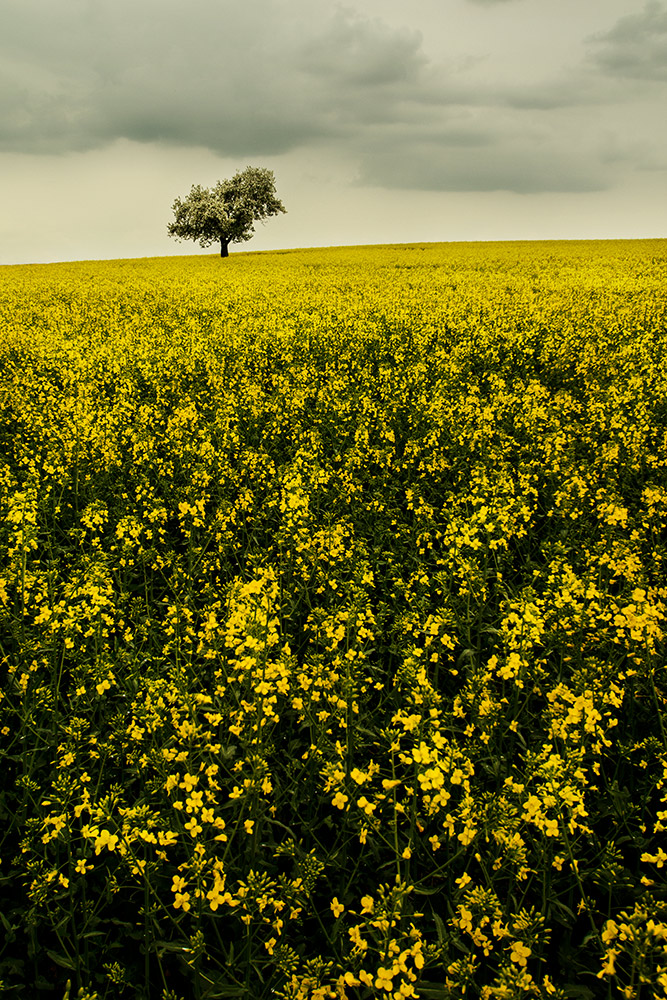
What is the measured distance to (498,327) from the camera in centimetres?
1352

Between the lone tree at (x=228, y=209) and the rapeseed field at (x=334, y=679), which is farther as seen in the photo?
the lone tree at (x=228, y=209)

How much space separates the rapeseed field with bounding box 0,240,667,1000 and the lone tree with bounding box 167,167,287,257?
4741 centimetres

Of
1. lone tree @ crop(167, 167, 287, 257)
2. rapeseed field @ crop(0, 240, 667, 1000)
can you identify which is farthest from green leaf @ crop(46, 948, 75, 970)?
lone tree @ crop(167, 167, 287, 257)

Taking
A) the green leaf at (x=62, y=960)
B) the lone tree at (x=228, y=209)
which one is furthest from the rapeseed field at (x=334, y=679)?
the lone tree at (x=228, y=209)

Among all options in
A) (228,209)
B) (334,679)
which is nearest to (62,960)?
(334,679)

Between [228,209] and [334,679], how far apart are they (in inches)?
2285

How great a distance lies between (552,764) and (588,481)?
4290 millimetres

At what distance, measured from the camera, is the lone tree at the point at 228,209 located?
53.5 meters

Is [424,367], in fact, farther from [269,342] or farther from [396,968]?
[396,968]

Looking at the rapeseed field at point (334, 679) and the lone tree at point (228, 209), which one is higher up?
the lone tree at point (228, 209)

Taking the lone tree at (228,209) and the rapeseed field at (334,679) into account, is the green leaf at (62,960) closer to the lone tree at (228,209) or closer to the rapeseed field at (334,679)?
the rapeseed field at (334,679)

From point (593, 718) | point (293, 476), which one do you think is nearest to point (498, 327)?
point (293, 476)

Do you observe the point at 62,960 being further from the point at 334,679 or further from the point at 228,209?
the point at 228,209

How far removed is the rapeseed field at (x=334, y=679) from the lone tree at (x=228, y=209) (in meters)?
47.4
